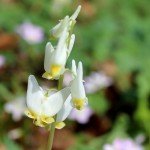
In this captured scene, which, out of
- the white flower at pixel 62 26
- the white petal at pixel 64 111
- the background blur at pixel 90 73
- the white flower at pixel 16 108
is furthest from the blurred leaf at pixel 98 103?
the white flower at pixel 62 26

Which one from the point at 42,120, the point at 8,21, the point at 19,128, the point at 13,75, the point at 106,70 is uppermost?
the point at 8,21

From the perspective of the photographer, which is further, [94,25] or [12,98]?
[94,25]

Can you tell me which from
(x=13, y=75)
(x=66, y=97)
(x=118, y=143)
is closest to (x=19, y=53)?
(x=13, y=75)

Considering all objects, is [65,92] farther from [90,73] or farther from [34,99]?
[90,73]

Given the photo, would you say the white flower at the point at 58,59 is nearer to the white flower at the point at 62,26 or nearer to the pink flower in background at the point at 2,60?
the white flower at the point at 62,26

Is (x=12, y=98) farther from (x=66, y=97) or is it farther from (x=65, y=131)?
(x=66, y=97)
